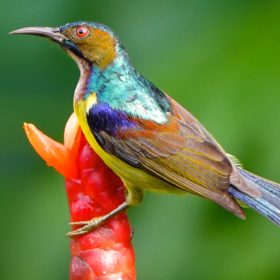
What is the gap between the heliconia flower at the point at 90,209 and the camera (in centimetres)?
347

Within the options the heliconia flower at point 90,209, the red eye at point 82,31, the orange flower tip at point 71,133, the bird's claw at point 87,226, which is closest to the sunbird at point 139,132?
the red eye at point 82,31

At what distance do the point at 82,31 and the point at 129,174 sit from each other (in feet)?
2.09

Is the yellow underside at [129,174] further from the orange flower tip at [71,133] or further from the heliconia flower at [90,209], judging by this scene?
the heliconia flower at [90,209]

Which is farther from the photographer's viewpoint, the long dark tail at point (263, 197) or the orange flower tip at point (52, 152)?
the long dark tail at point (263, 197)

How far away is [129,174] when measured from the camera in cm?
420

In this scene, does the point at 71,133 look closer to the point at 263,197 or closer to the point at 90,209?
the point at 90,209

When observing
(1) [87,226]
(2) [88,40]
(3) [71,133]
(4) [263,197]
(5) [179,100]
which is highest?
(2) [88,40]

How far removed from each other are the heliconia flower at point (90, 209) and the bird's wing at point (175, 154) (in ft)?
1.66

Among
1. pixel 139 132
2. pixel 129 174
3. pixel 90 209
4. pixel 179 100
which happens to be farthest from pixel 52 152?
pixel 179 100

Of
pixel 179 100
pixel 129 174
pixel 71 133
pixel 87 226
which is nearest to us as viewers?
pixel 87 226

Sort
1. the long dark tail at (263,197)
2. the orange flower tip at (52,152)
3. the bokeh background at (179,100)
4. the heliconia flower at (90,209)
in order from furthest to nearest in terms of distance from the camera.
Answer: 1. the bokeh background at (179,100)
2. the long dark tail at (263,197)
3. the orange flower tip at (52,152)
4. the heliconia flower at (90,209)

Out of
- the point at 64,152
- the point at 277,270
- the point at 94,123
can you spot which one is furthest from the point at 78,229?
the point at 277,270

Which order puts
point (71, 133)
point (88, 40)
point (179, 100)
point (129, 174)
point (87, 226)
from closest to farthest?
1. point (87, 226)
2. point (71, 133)
3. point (129, 174)
4. point (88, 40)
5. point (179, 100)

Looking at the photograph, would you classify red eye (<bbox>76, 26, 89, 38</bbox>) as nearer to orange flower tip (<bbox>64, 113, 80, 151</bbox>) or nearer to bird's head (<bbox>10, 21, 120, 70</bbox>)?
bird's head (<bbox>10, 21, 120, 70</bbox>)
